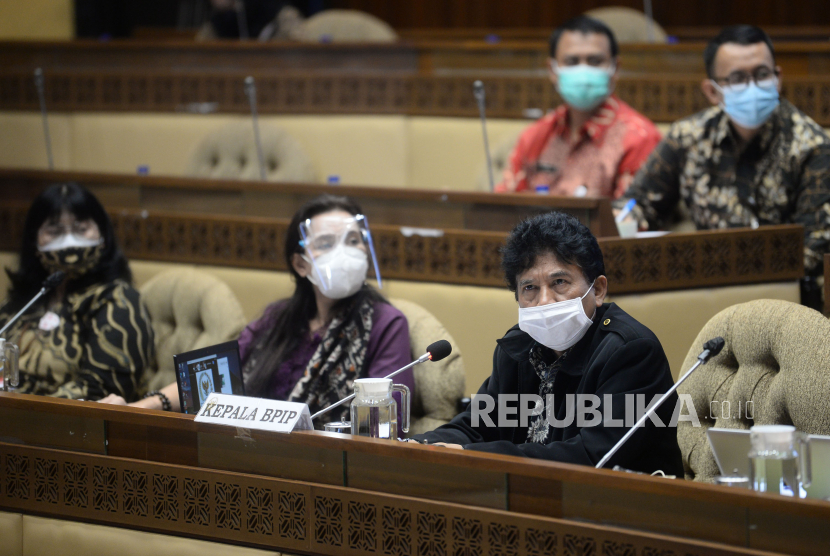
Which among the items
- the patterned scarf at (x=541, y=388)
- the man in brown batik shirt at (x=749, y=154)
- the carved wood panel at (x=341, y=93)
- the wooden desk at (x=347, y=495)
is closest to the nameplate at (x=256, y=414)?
the wooden desk at (x=347, y=495)

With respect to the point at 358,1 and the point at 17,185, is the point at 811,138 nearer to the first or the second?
the point at 17,185

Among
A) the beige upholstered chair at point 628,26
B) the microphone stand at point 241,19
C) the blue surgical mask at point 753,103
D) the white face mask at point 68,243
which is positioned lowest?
the white face mask at point 68,243

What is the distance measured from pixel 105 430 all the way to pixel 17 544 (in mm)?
341

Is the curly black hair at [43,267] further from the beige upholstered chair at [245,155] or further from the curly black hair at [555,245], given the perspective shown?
the beige upholstered chair at [245,155]

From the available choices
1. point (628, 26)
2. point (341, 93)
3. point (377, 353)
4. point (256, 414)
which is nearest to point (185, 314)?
point (377, 353)

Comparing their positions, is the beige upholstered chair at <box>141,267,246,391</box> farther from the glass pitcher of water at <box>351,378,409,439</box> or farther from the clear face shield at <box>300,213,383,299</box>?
the glass pitcher of water at <box>351,378,409,439</box>

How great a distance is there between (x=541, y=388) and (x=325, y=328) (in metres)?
0.82

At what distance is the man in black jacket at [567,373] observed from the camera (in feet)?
6.48

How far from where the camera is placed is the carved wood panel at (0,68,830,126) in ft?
14.5

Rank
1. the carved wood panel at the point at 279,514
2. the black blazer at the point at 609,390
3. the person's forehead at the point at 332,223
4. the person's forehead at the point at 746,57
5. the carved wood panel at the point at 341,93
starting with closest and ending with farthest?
the carved wood panel at the point at 279,514 < the black blazer at the point at 609,390 < the person's forehead at the point at 332,223 < the person's forehead at the point at 746,57 < the carved wood panel at the point at 341,93

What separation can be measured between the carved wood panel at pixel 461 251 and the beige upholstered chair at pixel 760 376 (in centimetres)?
64

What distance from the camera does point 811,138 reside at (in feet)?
10.9

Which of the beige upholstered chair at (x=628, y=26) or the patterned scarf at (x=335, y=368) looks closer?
the patterned scarf at (x=335, y=368)

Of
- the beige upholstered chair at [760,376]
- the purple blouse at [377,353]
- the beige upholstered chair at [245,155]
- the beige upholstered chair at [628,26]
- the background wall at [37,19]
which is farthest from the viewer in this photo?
the background wall at [37,19]
